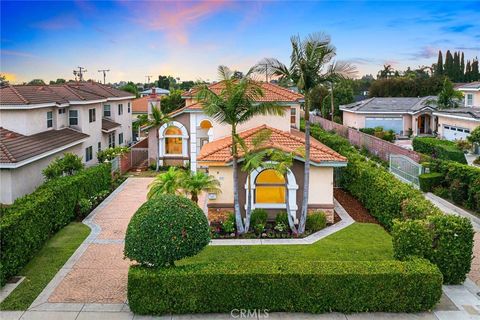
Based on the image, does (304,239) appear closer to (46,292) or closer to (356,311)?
(356,311)

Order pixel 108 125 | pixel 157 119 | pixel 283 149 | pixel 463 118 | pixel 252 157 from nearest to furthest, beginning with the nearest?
1. pixel 252 157
2. pixel 283 149
3. pixel 157 119
4. pixel 108 125
5. pixel 463 118

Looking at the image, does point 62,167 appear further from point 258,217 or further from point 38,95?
point 258,217

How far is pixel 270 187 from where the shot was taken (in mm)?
18078

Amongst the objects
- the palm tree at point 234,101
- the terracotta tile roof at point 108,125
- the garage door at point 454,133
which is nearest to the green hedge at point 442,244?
the palm tree at point 234,101

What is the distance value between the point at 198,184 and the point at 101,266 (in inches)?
190

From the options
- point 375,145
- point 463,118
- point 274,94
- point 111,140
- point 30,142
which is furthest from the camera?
point 463,118

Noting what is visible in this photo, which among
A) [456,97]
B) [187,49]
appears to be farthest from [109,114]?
[456,97]

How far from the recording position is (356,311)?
10797mm

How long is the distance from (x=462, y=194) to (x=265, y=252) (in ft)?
37.7

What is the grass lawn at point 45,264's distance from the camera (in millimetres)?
11391

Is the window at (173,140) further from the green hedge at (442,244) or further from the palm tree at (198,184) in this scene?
the green hedge at (442,244)

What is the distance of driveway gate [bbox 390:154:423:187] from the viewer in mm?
25281

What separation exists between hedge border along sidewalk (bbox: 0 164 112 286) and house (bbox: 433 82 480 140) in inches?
1251

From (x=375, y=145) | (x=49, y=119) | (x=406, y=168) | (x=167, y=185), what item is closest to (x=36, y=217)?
(x=167, y=185)
